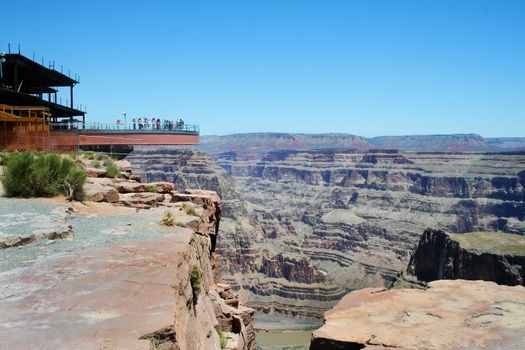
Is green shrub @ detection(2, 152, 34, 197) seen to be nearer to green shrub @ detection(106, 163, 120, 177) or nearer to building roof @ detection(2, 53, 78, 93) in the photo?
green shrub @ detection(106, 163, 120, 177)

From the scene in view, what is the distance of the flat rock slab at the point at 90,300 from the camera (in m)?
5.45

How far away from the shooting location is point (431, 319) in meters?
11.0

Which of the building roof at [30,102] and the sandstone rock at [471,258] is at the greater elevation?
the building roof at [30,102]

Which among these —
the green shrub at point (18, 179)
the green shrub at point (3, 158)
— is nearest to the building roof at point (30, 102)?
the green shrub at point (3, 158)

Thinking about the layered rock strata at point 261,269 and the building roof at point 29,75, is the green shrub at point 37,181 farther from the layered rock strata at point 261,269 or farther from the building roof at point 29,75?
the layered rock strata at point 261,269

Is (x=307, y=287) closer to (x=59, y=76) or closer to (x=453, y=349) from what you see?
(x=59, y=76)

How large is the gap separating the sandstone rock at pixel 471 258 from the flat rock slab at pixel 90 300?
7029 centimetres

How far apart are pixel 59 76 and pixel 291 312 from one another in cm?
→ 6469

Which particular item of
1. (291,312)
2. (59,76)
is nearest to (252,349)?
(59,76)

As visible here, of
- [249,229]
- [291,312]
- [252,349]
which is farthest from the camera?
[249,229]

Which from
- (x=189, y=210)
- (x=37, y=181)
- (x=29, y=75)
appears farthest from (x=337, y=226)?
(x=189, y=210)

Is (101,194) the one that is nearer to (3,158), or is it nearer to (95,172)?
(95,172)

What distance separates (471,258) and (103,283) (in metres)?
80.6

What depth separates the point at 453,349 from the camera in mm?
9141
